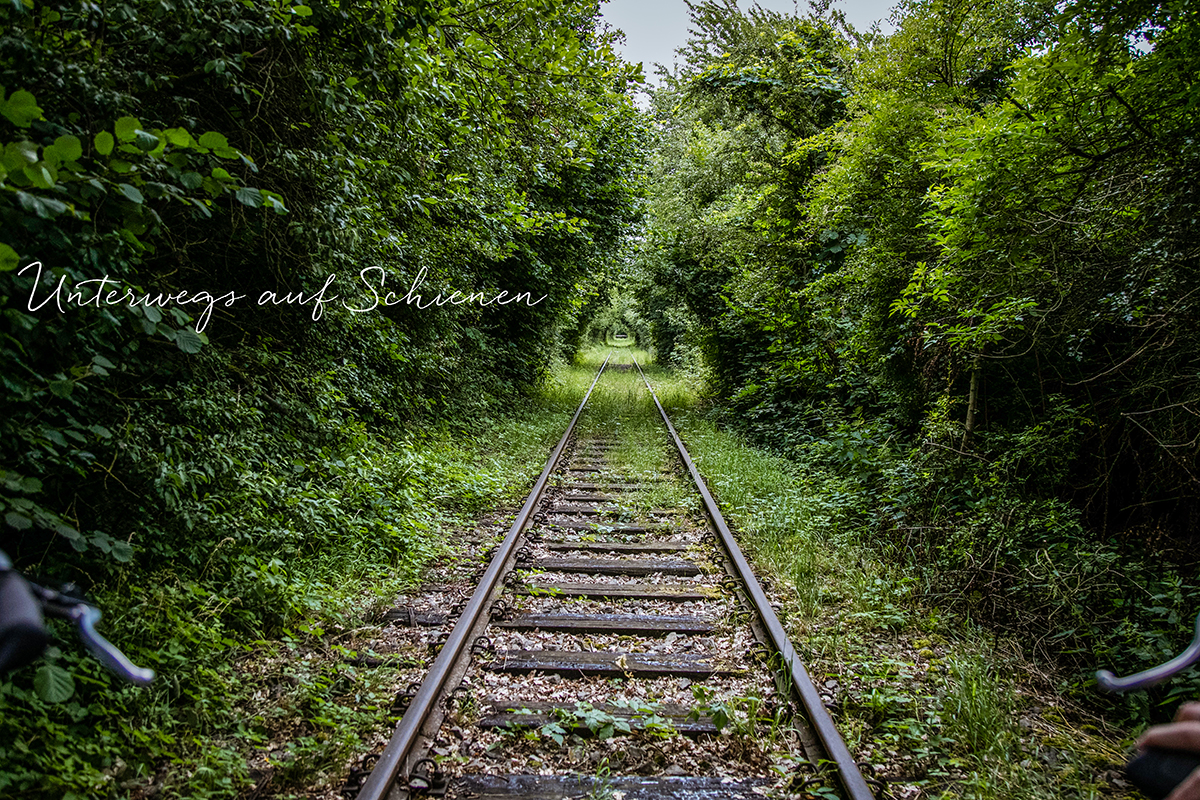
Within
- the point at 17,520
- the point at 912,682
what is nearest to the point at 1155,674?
the point at 912,682

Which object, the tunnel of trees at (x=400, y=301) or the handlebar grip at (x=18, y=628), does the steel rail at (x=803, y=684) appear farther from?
the handlebar grip at (x=18, y=628)

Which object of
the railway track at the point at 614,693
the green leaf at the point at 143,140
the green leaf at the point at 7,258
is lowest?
the railway track at the point at 614,693

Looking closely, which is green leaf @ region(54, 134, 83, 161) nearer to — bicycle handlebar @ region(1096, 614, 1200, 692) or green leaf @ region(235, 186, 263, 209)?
green leaf @ region(235, 186, 263, 209)

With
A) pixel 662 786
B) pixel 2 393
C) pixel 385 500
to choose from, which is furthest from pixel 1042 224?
pixel 2 393

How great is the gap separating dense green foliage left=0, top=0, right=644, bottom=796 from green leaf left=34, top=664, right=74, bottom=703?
32 mm

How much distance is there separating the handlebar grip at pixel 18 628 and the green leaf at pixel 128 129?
7.31 ft

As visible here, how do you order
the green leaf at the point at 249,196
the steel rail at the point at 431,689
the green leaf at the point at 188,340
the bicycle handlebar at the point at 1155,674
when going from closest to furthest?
1. the bicycle handlebar at the point at 1155,674
2. the steel rail at the point at 431,689
3. the green leaf at the point at 249,196
4. the green leaf at the point at 188,340

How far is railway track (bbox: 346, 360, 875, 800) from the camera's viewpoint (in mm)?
2730

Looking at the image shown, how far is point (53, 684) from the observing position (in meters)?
2.47

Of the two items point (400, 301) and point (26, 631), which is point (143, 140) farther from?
point (400, 301)

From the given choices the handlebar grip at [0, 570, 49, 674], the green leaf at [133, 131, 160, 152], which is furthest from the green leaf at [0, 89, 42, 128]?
the handlebar grip at [0, 570, 49, 674]

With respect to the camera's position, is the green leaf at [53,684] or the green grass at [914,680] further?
the green grass at [914,680]

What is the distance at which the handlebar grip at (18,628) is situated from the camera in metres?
0.97

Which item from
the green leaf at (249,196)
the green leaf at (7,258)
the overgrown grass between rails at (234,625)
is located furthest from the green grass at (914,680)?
the green leaf at (7,258)
